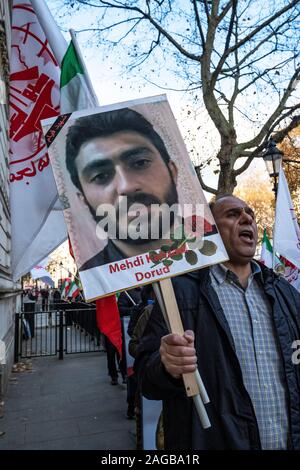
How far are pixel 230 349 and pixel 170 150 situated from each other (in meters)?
1.09

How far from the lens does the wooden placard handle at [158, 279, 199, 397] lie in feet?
5.87

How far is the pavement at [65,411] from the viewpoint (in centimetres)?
525

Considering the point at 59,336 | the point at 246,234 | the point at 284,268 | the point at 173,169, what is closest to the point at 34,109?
the point at 173,169

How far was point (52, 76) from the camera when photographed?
137 inches

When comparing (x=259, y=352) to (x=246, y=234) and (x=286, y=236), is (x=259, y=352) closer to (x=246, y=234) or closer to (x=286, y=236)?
(x=246, y=234)

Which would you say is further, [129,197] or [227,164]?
[227,164]

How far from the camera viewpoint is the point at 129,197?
2.10 m

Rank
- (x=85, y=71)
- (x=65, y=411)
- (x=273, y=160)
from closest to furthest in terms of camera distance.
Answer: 1. (x=85, y=71)
2. (x=65, y=411)
3. (x=273, y=160)

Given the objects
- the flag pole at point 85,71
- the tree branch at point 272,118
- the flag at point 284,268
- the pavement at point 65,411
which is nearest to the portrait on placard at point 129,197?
the flag pole at point 85,71

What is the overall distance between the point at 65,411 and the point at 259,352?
17.3 ft

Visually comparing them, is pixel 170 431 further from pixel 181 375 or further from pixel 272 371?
pixel 272 371

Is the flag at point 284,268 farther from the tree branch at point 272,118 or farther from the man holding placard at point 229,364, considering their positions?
the man holding placard at point 229,364

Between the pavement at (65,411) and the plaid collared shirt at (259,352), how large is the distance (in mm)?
3485
